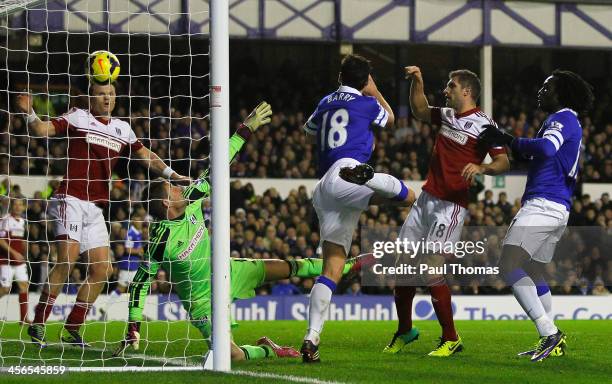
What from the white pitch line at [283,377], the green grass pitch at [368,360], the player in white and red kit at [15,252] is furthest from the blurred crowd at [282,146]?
the white pitch line at [283,377]

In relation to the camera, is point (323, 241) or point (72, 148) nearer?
point (323, 241)

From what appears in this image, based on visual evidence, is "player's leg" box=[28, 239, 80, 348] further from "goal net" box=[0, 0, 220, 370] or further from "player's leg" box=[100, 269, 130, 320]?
"player's leg" box=[100, 269, 130, 320]

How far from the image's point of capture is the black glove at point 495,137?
880 cm

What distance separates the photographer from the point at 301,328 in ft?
43.8

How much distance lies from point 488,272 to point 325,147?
472 inches

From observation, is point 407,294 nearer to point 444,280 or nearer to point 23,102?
point 444,280

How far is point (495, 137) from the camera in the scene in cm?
884

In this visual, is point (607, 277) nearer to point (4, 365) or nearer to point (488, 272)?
point (488, 272)

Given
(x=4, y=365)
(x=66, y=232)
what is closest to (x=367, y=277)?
(x=66, y=232)

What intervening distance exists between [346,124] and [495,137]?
1224 mm

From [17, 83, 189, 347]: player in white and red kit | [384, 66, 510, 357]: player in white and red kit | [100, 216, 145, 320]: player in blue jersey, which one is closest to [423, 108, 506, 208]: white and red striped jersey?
[384, 66, 510, 357]: player in white and red kit

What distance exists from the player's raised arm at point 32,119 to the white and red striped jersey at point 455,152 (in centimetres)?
318

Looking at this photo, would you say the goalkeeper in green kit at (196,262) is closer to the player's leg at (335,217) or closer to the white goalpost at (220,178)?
the player's leg at (335,217)

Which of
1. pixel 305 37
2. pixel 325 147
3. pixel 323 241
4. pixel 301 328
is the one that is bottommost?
pixel 301 328
